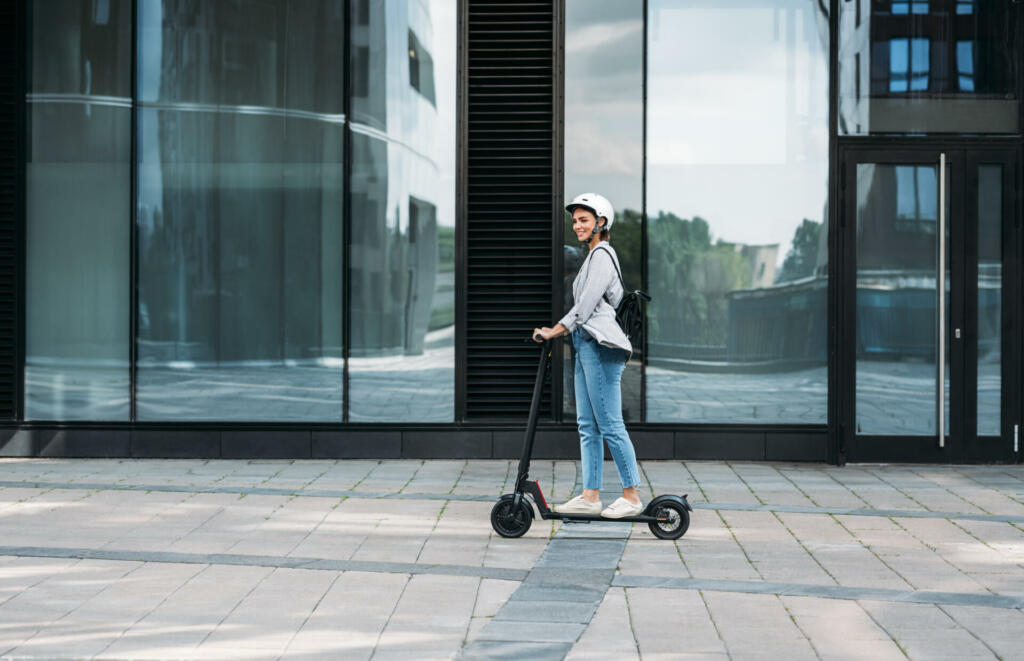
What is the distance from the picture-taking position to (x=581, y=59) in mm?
10406

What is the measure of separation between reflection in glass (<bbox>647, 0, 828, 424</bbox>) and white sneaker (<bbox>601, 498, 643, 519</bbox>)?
132 inches

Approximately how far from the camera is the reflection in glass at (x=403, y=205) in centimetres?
1049

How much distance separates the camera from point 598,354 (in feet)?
23.4

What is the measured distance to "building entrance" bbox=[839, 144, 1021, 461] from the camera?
10.2 m

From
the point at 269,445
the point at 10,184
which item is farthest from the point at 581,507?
the point at 10,184

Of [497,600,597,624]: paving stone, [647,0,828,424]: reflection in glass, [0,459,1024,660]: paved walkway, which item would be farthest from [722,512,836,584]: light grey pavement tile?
[647,0,828,424]: reflection in glass

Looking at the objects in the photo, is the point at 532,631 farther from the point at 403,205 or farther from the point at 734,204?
the point at 734,204

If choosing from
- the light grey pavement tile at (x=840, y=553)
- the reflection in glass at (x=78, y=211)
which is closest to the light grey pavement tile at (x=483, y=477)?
the light grey pavement tile at (x=840, y=553)

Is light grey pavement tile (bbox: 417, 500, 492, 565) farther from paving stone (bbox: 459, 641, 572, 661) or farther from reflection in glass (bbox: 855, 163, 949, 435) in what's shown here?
reflection in glass (bbox: 855, 163, 949, 435)

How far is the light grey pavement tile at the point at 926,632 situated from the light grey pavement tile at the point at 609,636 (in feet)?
3.42

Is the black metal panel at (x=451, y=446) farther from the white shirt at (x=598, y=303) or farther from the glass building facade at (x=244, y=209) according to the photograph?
the white shirt at (x=598, y=303)

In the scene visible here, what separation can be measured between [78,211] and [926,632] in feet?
27.0

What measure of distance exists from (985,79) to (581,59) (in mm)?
3416

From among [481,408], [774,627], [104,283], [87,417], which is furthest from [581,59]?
[774,627]
